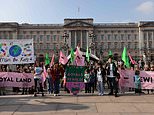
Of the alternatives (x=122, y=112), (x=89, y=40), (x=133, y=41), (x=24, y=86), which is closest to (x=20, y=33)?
(x=89, y=40)

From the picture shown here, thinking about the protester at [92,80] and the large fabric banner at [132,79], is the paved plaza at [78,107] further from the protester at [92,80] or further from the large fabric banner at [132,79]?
the protester at [92,80]

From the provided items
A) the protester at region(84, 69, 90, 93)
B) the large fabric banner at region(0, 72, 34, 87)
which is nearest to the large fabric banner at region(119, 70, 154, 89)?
the protester at region(84, 69, 90, 93)

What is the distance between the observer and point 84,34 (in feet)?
437

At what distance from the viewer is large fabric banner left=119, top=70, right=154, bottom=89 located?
717 inches

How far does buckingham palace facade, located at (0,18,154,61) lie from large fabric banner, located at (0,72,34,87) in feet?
365

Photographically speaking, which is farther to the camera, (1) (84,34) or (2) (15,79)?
(1) (84,34)

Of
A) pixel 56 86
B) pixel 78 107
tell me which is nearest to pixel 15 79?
pixel 56 86

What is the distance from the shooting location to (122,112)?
11078 millimetres

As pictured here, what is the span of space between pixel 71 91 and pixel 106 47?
11868 cm

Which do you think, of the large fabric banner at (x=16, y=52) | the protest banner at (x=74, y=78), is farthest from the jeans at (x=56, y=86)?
the large fabric banner at (x=16, y=52)

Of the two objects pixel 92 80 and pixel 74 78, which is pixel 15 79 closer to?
pixel 74 78

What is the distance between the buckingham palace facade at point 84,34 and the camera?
131125 millimetres

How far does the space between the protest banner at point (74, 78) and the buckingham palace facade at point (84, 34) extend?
113 metres

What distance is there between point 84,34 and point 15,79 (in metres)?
115
